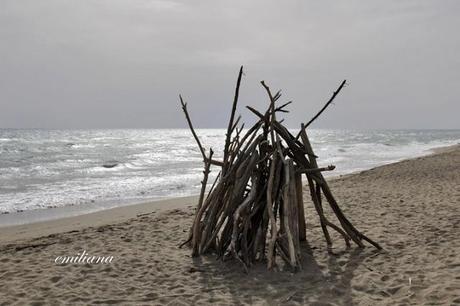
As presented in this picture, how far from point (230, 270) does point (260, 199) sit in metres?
0.97

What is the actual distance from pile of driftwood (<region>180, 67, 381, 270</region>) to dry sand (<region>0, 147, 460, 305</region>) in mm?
242

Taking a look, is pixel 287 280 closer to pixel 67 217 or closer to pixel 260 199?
pixel 260 199

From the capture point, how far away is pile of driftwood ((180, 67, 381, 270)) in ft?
16.8

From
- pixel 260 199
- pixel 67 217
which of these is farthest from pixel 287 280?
pixel 67 217

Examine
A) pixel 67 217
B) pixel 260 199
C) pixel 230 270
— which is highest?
pixel 260 199

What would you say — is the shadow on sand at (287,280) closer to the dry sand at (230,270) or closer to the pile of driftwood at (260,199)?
the dry sand at (230,270)

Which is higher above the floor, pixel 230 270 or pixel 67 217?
pixel 230 270

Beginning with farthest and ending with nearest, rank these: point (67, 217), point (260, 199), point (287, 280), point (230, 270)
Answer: point (67, 217), point (260, 199), point (230, 270), point (287, 280)

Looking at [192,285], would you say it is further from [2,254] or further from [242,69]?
[2,254]

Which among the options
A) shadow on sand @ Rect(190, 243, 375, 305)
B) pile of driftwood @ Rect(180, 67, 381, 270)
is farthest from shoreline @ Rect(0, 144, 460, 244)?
shadow on sand @ Rect(190, 243, 375, 305)

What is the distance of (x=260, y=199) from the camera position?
5445 mm

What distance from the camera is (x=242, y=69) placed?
5.21 meters

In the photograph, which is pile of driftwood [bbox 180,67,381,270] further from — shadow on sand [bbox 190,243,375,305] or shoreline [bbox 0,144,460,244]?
shoreline [bbox 0,144,460,244]

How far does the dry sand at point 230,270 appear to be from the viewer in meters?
4.14
